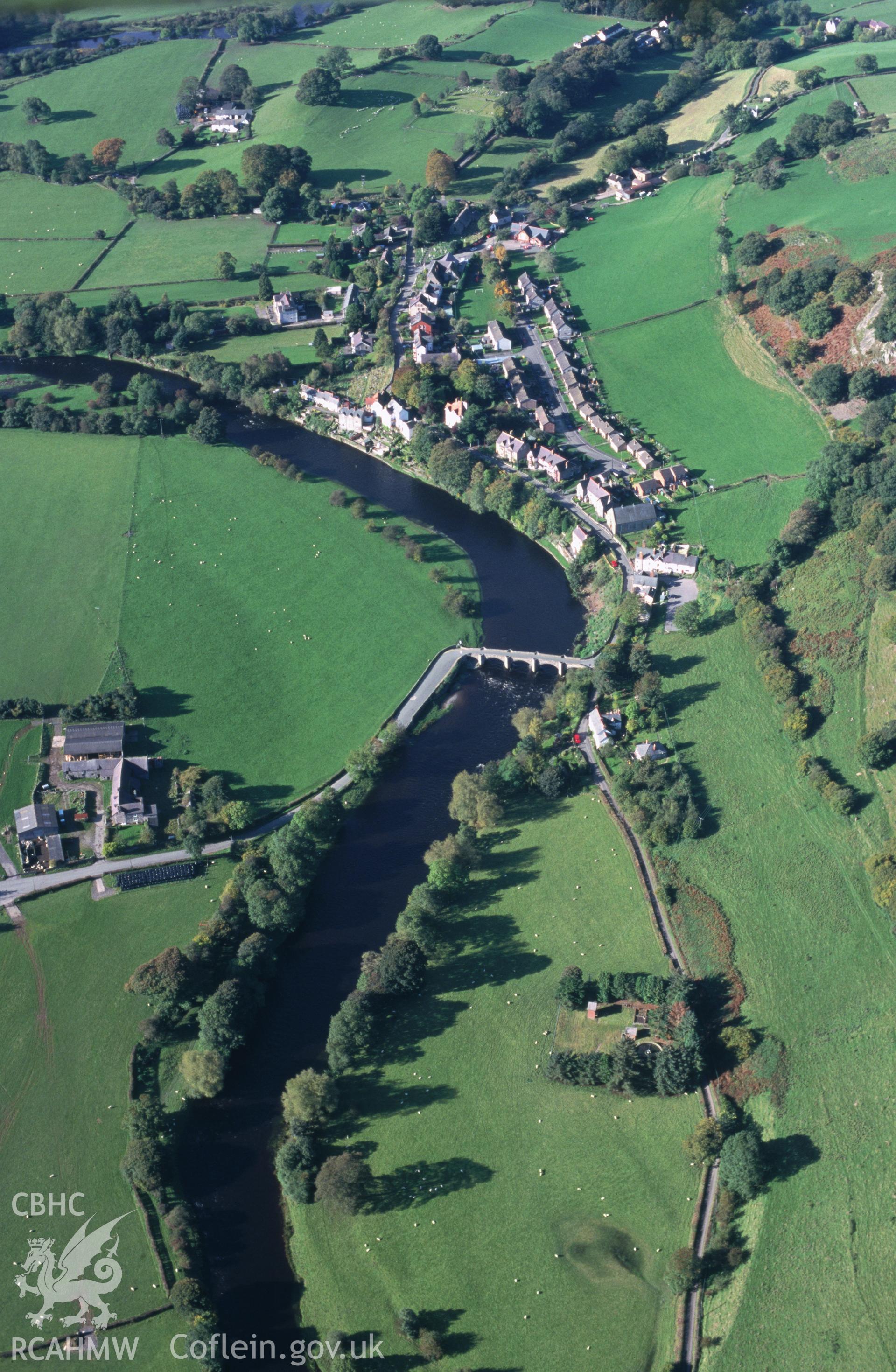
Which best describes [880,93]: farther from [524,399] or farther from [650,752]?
[650,752]

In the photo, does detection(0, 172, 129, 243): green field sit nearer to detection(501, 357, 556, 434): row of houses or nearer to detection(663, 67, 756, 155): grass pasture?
detection(501, 357, 556, 434): row of houses

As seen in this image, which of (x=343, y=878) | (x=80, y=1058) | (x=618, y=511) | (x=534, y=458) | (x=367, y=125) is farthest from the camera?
(x=367, y=125)

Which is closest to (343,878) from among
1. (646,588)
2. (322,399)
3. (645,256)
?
(646,588)

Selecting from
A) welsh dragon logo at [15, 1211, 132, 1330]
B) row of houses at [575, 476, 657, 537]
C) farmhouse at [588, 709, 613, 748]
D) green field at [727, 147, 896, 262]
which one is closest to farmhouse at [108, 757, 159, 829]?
welsh dragon logo at [15, 1211, 132, 1330]

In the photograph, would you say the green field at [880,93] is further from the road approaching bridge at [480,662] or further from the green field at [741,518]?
the road approaching bridge at [480,662]

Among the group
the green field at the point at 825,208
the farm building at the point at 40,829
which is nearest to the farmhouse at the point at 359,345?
the green field at the point at 825,208

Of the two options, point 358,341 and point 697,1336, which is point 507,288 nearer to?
point 358,341
